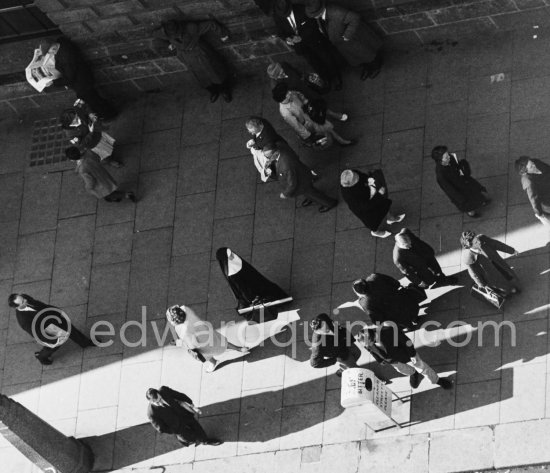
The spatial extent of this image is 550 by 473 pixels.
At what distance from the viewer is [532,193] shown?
2264 cm

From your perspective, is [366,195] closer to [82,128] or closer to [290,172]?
[290,172]

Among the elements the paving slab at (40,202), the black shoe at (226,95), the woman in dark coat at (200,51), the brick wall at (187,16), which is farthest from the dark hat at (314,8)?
the paving slab at (40,202)

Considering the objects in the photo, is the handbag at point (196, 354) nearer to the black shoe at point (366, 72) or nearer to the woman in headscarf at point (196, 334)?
the woman in headscarf at point (196, 334)

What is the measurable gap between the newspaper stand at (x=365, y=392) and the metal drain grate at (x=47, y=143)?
7487 mm

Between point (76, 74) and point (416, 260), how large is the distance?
678 centimetres

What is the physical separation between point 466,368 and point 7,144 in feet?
30.7

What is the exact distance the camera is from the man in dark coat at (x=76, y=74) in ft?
85.9

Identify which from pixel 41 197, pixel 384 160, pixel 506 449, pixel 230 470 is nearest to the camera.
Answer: pixel 506 449

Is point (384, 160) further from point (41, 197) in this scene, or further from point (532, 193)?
point (41, 197)

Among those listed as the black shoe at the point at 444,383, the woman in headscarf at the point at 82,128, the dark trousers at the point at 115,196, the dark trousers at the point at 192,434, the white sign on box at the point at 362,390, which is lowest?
the black shoe at the point at 444,383

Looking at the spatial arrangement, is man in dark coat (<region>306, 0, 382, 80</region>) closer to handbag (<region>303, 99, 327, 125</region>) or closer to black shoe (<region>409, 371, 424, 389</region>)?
handbag (<region>303, 99, 327, 125</region>)

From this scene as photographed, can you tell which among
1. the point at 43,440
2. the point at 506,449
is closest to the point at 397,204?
the point at 506,449

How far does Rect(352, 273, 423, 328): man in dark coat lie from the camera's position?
22.6 metres

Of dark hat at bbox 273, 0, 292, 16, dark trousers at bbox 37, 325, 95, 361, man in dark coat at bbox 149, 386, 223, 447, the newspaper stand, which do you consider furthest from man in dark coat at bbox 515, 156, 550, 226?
dark trousers at bbox 37, 325, 95, 361
